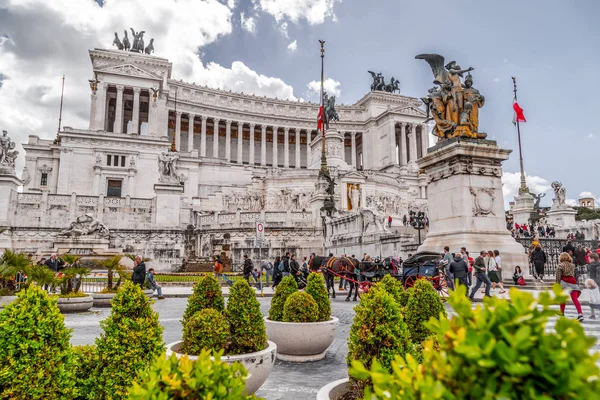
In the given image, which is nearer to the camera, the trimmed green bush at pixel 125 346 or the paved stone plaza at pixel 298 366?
the trimmed green bush at pixel 125 346

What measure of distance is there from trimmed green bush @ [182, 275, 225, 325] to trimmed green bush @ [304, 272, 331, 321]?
197 cm

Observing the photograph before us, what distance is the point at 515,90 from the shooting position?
37094mm

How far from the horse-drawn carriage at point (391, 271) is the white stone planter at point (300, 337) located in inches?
166

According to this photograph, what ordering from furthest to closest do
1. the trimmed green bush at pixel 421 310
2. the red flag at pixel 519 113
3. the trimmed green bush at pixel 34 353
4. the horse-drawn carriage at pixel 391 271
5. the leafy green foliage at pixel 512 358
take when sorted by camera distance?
the red flag at pixel 519 113, the horse-drawn carriage at pixel 391 271, the trimmed green bush at pixel 421 310, the trimmed green bush at pixel 34 353, the leafy green foliage at pixel 512 358

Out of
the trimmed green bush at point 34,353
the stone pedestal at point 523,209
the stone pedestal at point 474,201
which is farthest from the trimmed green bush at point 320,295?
the stone pedestal at point 523,209

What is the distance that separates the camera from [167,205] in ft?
113

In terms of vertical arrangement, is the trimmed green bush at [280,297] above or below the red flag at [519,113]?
below

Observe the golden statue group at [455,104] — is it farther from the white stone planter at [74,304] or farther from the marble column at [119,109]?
the marble column at [119,109]

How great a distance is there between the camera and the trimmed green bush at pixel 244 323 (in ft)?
15.1

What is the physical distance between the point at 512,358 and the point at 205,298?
13.8 feet

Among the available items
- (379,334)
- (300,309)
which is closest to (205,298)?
(300,309)

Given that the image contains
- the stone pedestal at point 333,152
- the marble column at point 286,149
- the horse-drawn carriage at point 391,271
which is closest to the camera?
the horse-drawn carriage at point 391,271

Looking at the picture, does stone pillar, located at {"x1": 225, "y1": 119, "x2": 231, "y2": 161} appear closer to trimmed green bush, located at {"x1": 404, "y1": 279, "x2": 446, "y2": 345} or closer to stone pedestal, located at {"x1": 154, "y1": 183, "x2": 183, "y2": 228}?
stone pedestal, located at {"x1": 154, "y1": 183, "x2": 183, "y2": 228}

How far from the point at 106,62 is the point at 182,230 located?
50476mm
